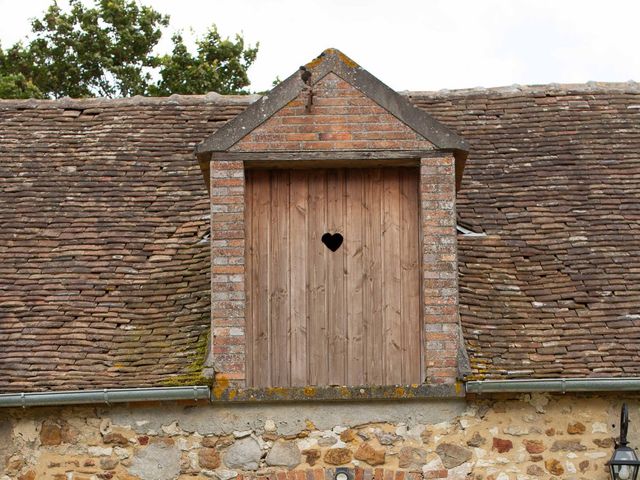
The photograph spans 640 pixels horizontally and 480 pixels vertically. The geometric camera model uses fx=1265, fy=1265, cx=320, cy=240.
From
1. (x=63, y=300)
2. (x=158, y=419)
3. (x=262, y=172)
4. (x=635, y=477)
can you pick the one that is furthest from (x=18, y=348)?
(x=635, y=477)

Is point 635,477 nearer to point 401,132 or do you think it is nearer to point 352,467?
point 352,467

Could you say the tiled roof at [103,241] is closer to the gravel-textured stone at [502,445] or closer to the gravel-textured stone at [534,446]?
the gravel-textured stone at [502,445]

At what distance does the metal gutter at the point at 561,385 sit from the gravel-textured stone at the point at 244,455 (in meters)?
1.68

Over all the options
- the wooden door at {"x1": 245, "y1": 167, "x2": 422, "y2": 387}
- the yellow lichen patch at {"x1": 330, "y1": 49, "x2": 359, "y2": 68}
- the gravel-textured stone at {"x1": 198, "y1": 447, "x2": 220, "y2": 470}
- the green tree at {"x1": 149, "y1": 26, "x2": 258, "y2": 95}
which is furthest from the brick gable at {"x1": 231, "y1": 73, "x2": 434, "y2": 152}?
the green tree at {"x1": 149, "y1": 26, "x2": 258, "y2": 95}

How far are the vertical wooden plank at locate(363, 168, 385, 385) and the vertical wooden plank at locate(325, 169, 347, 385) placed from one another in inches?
7.0

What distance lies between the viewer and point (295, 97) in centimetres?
991

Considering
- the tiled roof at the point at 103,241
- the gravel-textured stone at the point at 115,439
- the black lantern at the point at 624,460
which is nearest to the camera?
the black lantern at the point at 624,460

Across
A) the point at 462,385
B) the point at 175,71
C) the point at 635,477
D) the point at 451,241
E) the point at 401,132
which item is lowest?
the point at 635,477

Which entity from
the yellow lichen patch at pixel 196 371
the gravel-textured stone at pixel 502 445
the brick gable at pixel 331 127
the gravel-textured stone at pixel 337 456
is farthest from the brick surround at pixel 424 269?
the gravel-textured stone at pixel 337 456

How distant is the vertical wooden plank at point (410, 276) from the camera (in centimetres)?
978

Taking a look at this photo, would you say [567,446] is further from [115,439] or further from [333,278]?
[115,439]

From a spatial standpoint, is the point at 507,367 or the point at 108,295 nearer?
the point at 507,367

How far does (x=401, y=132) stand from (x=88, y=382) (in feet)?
10.0

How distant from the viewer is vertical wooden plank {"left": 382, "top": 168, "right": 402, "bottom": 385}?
9.78 metres
